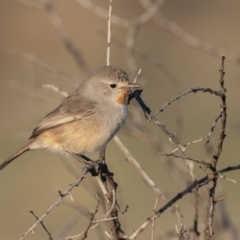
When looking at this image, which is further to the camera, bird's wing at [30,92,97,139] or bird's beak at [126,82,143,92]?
bird's wing at [30,92,97,139]

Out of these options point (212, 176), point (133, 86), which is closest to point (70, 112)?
point (133, 86)

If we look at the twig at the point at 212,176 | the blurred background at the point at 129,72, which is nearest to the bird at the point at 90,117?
the twig at the point at 212,176

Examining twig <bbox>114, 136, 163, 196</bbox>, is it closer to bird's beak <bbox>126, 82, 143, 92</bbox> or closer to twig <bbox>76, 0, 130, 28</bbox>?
bird's beak <bbox>126, 82, 143, 92</bbox>

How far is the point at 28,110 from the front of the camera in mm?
22047

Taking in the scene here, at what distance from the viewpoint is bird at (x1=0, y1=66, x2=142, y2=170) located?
6367 mm

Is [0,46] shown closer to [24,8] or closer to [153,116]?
[24,8]

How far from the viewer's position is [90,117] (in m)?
6.52

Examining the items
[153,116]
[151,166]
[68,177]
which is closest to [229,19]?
[151,166]

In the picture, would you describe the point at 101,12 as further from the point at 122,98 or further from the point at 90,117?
the point at 90,117

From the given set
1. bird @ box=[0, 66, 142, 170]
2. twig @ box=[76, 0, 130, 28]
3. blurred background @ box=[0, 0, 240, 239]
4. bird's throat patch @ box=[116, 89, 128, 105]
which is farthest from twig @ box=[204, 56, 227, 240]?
blurred background @ box=[0, 0, 240, 239]

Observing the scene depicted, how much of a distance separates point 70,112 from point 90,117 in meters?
0.21

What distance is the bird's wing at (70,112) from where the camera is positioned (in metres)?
6.55

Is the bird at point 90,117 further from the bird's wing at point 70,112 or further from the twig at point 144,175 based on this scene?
the twig at point 144,175

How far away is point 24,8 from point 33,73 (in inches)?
658
